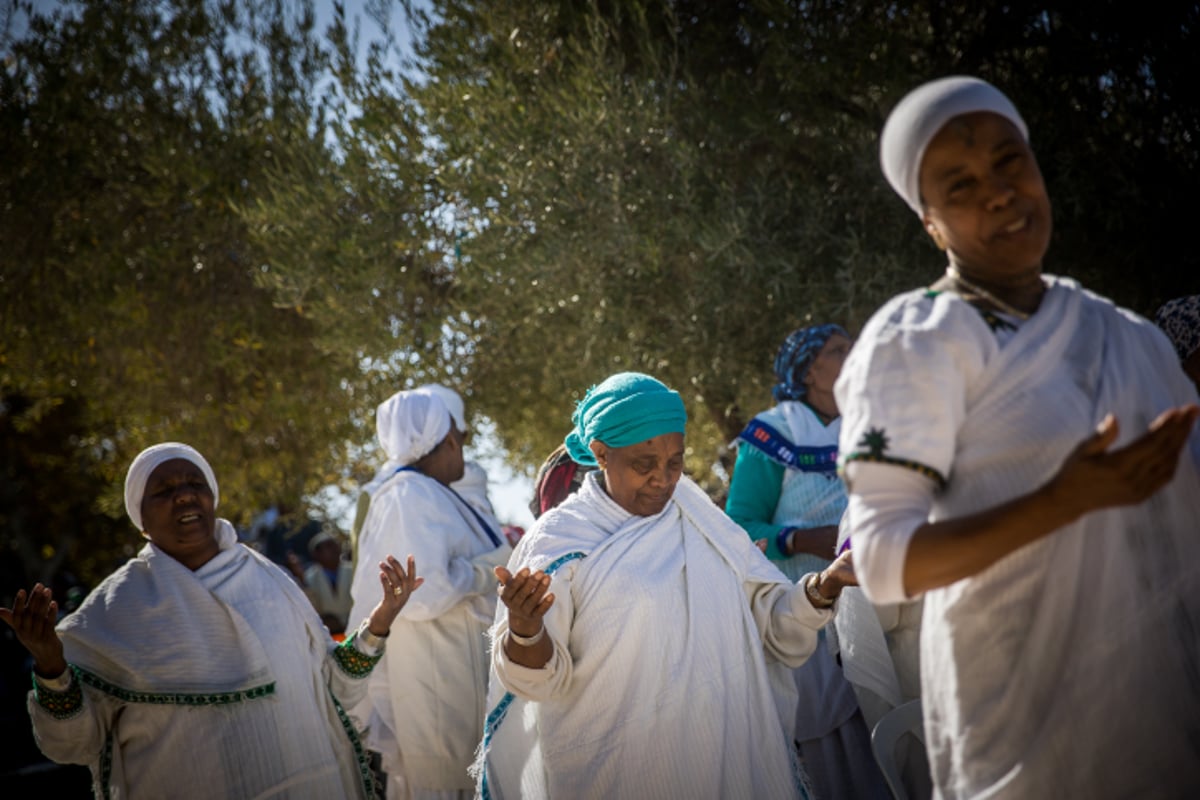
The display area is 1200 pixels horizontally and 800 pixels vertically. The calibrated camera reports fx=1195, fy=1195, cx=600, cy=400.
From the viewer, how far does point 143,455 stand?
528 centimetres

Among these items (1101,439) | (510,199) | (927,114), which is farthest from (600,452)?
(510,199)

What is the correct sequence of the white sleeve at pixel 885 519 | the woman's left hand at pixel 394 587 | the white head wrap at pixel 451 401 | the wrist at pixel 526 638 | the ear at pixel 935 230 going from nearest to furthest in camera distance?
the white sleeve at pixel 885 519 → the ear at pixel 935 230 → the wrist at pixel 526 638 → the woman's left hand at pixel 394 587 → the white head wrap at pixel 451 401

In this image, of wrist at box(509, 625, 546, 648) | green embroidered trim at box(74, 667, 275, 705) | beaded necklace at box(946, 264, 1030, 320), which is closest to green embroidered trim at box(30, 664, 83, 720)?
green embroidered trim at box(74, 667, 275, 705)

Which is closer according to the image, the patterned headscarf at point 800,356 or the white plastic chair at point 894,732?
the white plastic chair at point 894,732

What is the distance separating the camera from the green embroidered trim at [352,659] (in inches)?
208

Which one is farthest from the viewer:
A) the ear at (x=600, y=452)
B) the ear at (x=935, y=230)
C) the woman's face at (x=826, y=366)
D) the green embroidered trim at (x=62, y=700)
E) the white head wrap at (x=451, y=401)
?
the white head wrap at (x=451, y=401)

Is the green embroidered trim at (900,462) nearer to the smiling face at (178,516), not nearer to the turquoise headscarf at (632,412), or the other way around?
the turquoise headscarf at (632,412)

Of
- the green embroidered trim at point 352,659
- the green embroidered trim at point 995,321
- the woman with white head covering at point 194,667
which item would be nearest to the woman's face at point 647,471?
the woman with white head covering at point 194,667

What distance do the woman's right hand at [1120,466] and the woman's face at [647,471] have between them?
229cm

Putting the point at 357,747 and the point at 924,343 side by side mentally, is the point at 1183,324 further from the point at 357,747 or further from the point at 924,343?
the point at 357,747

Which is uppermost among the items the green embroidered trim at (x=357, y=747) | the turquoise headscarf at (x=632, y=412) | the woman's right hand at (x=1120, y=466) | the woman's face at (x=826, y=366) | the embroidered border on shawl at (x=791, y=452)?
the woman's face at (x=826, y=366)

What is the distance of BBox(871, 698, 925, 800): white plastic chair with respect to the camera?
4125mm

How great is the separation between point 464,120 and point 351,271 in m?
1.45

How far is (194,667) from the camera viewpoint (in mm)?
4875
